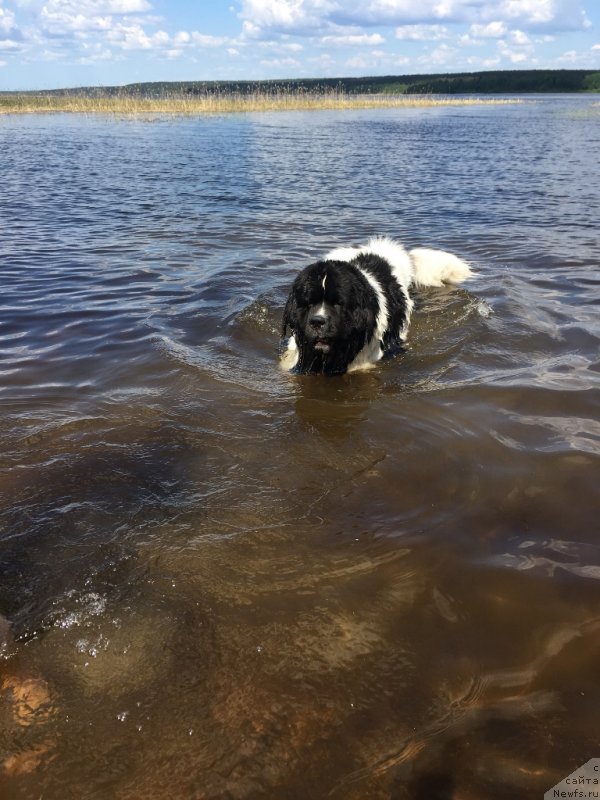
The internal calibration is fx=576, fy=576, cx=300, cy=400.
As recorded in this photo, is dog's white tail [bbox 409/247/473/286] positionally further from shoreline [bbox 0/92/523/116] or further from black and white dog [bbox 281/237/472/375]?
shoreline [bbox 0/92/523/116]

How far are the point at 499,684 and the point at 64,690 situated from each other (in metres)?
1.51

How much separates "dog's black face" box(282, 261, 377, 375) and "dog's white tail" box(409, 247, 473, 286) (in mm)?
2078

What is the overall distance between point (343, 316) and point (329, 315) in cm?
15

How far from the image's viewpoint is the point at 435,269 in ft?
21.9

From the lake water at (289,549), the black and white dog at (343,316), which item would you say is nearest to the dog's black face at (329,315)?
the black and white dog at (343,316)

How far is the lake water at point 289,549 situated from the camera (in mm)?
1816

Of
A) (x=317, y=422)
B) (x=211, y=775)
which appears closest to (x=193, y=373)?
(x=317, y=422)

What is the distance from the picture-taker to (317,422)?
3938 millimetres

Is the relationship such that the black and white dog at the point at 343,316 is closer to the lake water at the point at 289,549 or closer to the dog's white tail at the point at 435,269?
the lake water at the point at 289,549

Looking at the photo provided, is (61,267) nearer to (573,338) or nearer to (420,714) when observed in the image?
(573,338)

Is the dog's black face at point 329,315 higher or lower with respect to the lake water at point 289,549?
higher

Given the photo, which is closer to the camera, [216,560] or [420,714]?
[420,714]

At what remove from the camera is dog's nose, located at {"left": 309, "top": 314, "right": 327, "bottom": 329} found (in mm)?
4375

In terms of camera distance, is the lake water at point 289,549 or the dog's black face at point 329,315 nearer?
the lake water at point 289,549
